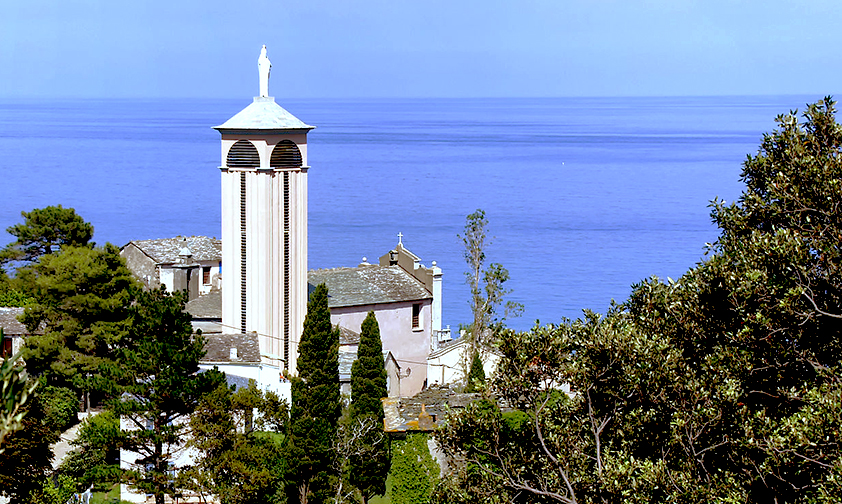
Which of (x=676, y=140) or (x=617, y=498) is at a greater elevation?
(x=676, y=140)

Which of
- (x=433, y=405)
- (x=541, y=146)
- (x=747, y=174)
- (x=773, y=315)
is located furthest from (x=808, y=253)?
(x=541, y=146)

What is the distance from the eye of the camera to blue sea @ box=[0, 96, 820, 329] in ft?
216

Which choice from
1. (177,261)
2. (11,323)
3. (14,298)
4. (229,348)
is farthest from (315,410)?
(177,261)

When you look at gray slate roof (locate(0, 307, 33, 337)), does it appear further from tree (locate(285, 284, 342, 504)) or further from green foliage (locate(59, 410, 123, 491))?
tree (locate(285, 284, 342, 504))

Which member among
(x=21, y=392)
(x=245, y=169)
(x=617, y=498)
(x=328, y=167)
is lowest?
(x=617, y=498)

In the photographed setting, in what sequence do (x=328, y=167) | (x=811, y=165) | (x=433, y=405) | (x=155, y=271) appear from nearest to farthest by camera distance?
(x=811, y=165), (x=433, y=405), (x=155, y=271), (x=328, y=167)

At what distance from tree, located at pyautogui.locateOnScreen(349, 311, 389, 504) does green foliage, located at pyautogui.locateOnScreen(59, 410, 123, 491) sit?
190 inches

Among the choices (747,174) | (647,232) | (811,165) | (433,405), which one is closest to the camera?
(811,165)

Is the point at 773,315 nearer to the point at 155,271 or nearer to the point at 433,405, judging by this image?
the point at 433,405

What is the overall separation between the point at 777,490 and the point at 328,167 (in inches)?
4821

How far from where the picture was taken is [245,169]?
35.0 metres

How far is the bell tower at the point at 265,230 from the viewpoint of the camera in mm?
34844

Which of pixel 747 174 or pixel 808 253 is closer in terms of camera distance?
pixel 808 253

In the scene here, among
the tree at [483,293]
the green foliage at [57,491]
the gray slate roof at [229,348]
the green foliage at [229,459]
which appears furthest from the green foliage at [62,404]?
the tree at [483,293]
